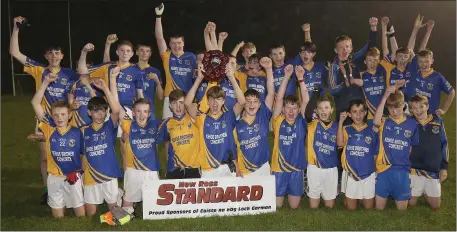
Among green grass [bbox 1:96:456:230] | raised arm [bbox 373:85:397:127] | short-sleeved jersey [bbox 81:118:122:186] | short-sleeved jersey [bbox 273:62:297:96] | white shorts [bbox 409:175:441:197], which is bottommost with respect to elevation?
green grass [bbox 1:96:456:230]

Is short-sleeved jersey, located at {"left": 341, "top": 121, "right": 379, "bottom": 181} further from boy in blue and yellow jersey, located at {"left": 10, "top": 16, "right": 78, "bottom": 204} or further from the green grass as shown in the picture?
boy in blue and yellow jersey, located at {"left": 10, "top": 16, "right": 78, "bottom": 204}

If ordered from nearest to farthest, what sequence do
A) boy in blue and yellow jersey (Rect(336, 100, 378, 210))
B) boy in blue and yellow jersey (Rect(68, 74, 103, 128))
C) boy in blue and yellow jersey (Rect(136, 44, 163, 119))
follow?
boy in blue and yellow jersey (Rect(336, 100, 378, 210)) < boy in blue and yellow jersey (Rect(68, 74, 103, 128)) < boy in blue and yellow jersey (Rect(136, 44, 163, 119))

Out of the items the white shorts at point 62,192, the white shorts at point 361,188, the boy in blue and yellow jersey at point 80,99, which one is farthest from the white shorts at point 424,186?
the boy in blue and yellow jersey at point 80,99

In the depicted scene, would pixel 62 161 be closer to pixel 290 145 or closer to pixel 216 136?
pixel 216 136

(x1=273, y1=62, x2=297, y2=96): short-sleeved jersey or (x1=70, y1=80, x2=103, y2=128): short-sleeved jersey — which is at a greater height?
(x1=273, y1=62, x2=297, y2=96): short-sleeved jersey

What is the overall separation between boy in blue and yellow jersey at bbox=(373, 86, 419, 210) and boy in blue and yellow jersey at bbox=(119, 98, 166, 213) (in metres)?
2.48

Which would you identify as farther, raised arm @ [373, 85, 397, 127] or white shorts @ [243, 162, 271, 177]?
white shorts @ [243, 162, 271, 177]

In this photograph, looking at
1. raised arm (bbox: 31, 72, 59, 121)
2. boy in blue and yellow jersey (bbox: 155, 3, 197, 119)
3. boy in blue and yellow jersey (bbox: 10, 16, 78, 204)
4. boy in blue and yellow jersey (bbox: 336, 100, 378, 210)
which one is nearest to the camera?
raised arm (bbox: 31, 72, 59, 121)

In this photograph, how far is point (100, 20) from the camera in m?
17.2

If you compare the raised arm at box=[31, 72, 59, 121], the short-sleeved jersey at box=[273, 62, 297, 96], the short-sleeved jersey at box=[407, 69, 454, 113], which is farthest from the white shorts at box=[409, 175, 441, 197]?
the raised arm at box=[31, 72, 59, 121]

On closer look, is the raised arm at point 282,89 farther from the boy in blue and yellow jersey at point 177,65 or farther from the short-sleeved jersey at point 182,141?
the boy in blue and yellow jersey at point 177,65

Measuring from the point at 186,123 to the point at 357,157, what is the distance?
1.92 m

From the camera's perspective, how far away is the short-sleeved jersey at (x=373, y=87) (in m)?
6.70

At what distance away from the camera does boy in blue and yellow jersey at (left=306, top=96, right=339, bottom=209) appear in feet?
18.8
